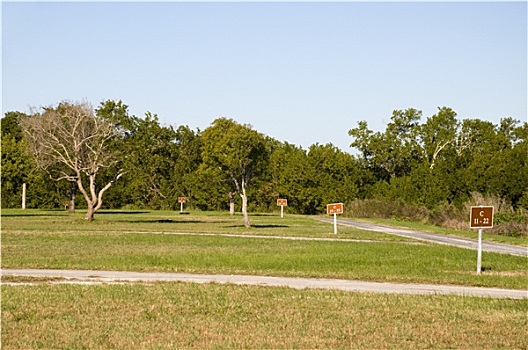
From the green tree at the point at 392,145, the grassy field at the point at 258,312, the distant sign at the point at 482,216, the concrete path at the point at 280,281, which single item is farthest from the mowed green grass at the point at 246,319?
the green tree at the point at 392,145

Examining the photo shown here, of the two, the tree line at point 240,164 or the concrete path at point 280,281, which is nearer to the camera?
the concrete path at point 280,281

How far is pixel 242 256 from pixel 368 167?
78432 millimetres

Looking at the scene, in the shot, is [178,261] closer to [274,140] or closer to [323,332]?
[323,332]

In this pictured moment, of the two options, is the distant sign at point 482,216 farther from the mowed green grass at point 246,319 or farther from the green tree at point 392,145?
the green tree at point 392,145

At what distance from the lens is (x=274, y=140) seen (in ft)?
405

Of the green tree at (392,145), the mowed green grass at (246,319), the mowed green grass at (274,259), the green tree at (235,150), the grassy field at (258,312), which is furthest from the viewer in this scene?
the green tree at (392,145)

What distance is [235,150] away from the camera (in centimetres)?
5241

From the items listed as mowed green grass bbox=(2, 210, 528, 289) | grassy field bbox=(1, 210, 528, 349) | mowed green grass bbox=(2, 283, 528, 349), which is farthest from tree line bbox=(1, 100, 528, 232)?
mowed green grass bbox=(2, 283, 528, 349)

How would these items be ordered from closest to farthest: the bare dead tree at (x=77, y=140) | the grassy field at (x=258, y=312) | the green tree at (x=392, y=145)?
the grassy field at (x=258, y=312), the bare dead tree at (x=77, y=140), the green tree at (x=392, y=145)

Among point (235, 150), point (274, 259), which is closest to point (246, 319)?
point (274, 259)

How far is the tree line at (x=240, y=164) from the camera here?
58281 mm

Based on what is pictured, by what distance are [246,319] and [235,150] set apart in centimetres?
3974

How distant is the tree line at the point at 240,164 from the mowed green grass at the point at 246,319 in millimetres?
36784

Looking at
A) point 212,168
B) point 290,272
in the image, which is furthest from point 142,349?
point 212,168
